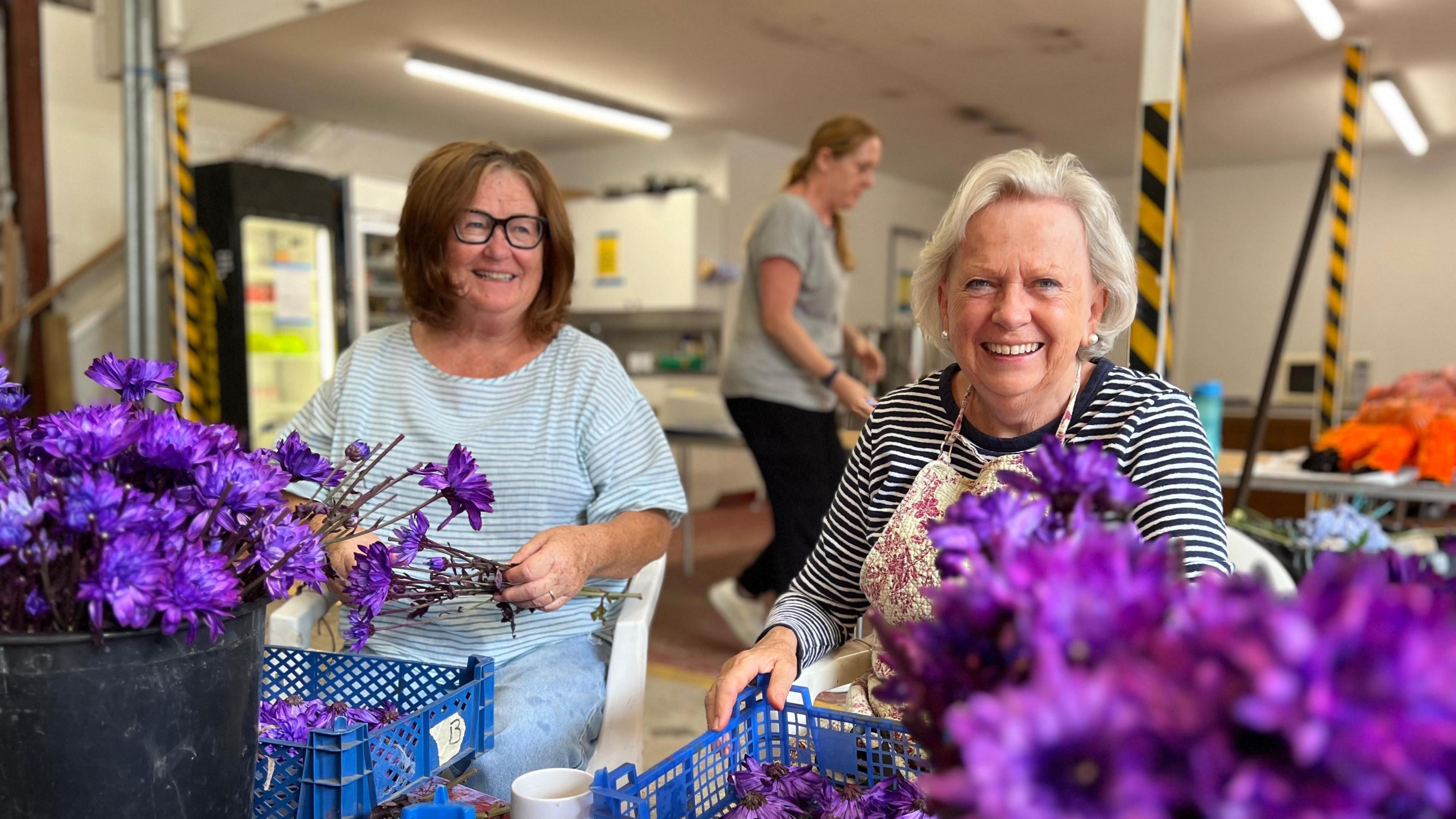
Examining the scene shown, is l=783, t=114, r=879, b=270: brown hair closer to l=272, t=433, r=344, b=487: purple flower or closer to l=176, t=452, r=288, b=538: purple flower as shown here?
l=272, t=433, r=344, b=487: purple flower

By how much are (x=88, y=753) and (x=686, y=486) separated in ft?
19.2

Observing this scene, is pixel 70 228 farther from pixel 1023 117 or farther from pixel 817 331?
pixel 1023 117

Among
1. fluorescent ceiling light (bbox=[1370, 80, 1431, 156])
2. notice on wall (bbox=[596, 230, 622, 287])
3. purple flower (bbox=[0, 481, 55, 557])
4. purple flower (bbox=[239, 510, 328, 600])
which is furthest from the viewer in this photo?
notice on wall (bbox=[596, 230, 622, 287])

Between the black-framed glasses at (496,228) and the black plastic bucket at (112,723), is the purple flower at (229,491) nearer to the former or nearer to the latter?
the black plastic bucket at (112,723)

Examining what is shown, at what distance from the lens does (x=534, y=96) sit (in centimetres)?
610

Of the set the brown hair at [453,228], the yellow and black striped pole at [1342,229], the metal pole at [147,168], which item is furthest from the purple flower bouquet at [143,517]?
the yellow and black striped pole at [1342,229]

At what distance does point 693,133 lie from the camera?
7508 mm

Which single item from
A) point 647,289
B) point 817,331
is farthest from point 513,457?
point 647,289

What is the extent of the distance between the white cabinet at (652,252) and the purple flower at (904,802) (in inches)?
254

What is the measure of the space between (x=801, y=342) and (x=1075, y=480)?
2577mm

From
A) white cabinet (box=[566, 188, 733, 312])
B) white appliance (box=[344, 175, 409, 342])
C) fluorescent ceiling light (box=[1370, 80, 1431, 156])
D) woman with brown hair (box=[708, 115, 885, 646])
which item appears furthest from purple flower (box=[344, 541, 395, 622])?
fluorescent ceiling light (box=[1370, 80, 1431, 156])

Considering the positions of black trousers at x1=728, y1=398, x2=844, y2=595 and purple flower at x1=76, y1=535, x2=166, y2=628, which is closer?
purple flower at x1=76, y1=535, x2=166, y2=628

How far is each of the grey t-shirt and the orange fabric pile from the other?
1.71m

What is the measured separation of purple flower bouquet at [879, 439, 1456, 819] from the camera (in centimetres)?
38
